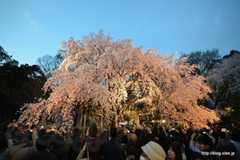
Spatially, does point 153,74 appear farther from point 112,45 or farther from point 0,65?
point 0,65

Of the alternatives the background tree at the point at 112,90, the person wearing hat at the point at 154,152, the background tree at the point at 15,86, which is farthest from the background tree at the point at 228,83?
the person wearing hat at the point at 154,152

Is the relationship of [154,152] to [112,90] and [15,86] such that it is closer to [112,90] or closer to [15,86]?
[112,90]

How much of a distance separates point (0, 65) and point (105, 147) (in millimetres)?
34548

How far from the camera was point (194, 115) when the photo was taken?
18.8 metres

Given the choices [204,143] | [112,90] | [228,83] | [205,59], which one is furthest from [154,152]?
[205,59]

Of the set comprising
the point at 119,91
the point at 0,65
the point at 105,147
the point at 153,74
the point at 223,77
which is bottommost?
the point at 105,147

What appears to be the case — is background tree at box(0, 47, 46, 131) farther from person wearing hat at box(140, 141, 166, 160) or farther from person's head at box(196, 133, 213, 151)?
person wearing hat at box(140, 141, 166, 160)

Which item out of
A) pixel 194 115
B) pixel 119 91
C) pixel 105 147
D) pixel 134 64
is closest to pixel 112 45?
pixel 134 64

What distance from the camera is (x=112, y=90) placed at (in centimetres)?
1697

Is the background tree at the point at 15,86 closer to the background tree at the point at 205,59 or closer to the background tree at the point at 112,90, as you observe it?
the background tree at the point at 112,90

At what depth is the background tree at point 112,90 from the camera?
1675cm

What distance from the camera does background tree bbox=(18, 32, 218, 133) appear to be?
55.0 ft

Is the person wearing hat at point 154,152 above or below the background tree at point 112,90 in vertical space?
below

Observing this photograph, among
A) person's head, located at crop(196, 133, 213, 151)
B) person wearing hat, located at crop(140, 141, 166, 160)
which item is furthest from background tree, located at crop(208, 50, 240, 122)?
person wearing hat, located at crop(140, 141, 166, 160)
